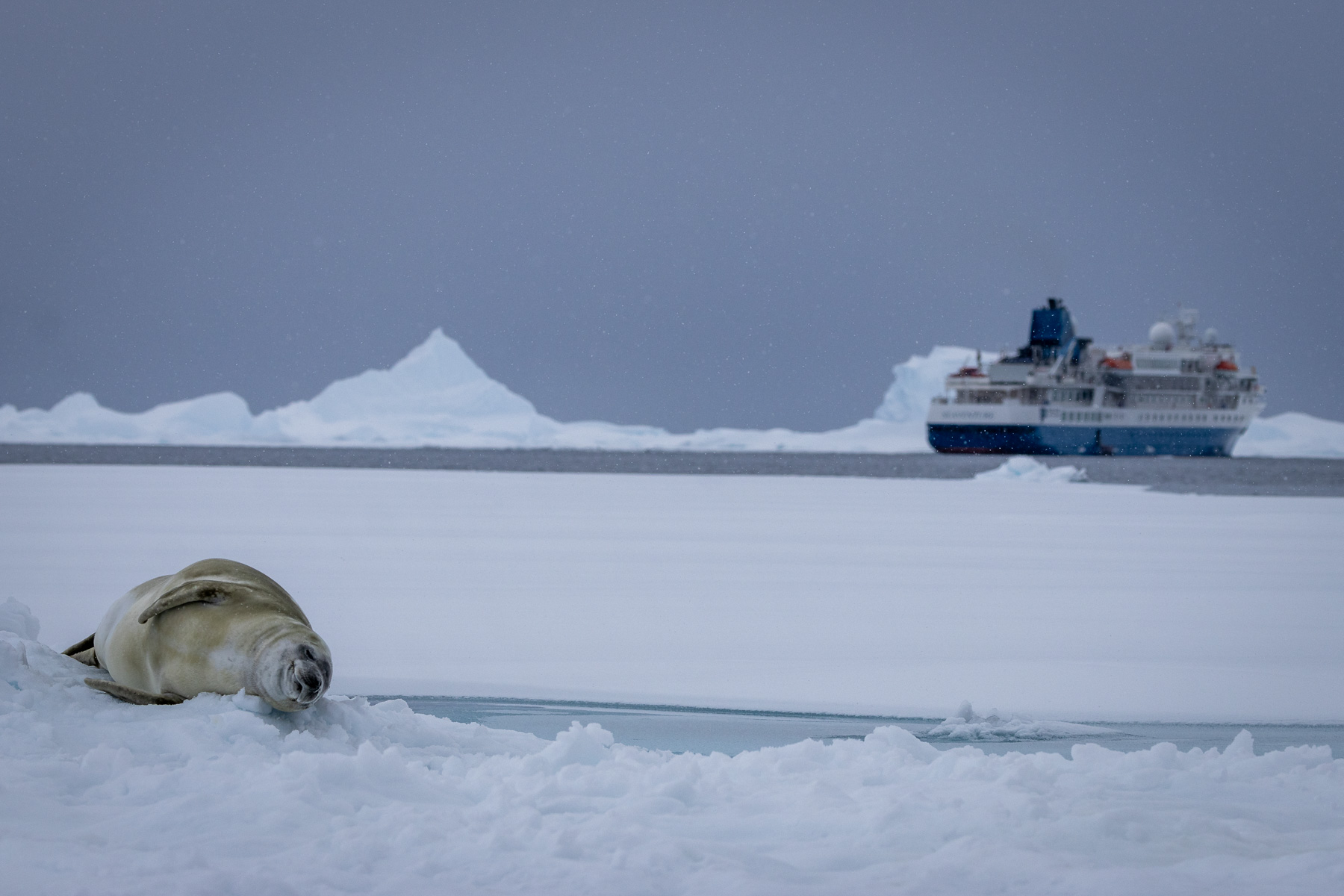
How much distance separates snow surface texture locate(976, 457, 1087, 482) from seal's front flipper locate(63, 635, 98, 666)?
2680cm

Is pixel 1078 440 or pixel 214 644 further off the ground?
pixel 1078 440

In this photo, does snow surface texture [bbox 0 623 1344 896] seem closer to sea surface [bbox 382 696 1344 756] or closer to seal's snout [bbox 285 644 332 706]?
seal's snout [bbox 285 644 332 706]

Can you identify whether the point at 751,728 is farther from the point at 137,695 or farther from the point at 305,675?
the point at 137,695

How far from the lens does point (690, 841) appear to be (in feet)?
9.17

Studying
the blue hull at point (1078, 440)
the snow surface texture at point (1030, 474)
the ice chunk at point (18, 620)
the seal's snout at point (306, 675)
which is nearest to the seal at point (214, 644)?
the seal's snout at point (306, 675)

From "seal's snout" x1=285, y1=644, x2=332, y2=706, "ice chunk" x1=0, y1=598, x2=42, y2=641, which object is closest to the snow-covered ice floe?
"seal's snout" x1=285, y1=644, x2=332, y2=706

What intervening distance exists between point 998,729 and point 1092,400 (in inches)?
2494

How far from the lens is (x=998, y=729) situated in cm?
423

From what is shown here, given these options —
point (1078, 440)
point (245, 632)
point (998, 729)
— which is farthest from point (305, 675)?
point (1078, 440)

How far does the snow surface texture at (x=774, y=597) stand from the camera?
5.08 meters

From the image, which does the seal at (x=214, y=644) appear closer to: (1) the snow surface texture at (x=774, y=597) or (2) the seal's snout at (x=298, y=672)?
(2) the seal's snout at (x=298, y=672)

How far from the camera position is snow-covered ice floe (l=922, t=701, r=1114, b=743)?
414 centimetres

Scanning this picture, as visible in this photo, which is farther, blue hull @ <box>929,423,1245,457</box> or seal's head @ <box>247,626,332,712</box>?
blue hull @ <box>929,423,1245,457</box>

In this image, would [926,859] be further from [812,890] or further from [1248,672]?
[1248,672]
